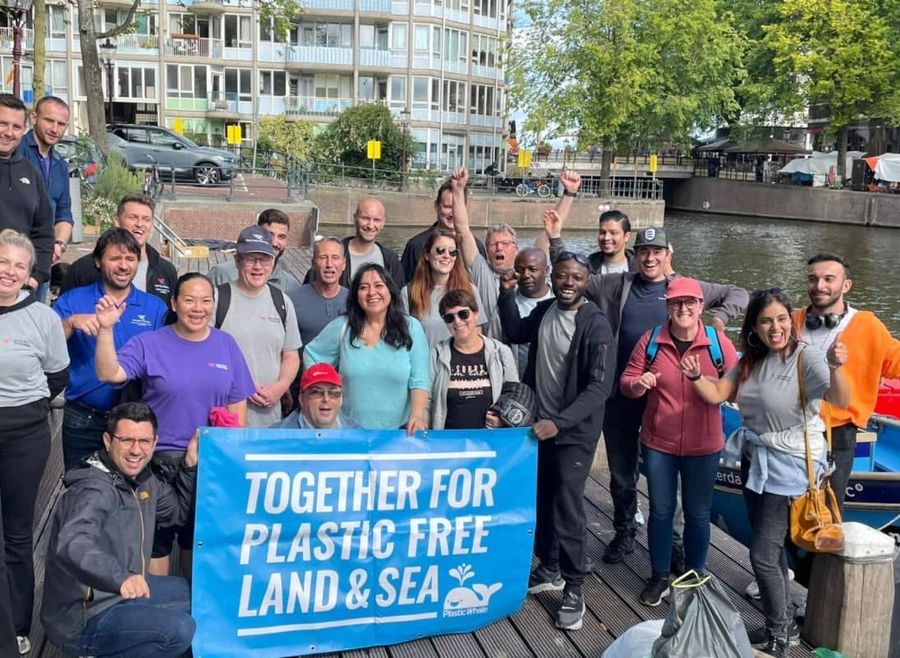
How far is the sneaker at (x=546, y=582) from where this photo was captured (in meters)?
5.07

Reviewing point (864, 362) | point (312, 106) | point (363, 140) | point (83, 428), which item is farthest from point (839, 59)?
point (83, 428)

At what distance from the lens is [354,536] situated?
4414mm

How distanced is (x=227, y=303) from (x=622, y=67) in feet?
139

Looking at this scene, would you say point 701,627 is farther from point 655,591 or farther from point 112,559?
point 112,559

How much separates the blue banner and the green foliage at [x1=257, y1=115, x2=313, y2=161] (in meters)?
37.6

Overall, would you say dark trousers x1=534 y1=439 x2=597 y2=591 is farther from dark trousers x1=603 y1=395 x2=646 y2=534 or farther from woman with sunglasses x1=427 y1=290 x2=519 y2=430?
dark trousers x1=603 y1=395 x2=646 y2=534

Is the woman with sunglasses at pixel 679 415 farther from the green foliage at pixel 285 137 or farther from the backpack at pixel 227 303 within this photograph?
the green foliage at pixel 285 137

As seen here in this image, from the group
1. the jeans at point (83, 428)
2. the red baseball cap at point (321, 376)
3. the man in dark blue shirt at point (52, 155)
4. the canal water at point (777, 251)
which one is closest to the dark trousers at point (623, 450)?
the red baseball cap at point (321, 376)

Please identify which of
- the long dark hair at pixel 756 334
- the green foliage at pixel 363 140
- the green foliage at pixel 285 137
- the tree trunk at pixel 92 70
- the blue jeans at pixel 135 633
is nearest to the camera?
the blue jeans at pixel 135 633

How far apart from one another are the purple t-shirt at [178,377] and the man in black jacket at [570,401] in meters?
1.60

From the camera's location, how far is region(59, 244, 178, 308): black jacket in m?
4.71

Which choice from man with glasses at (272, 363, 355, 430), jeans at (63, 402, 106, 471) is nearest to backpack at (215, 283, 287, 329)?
man with glasses at (272, 363, 355, 430)

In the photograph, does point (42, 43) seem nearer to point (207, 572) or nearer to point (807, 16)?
point (207, 572)

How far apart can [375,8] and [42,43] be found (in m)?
40.1
